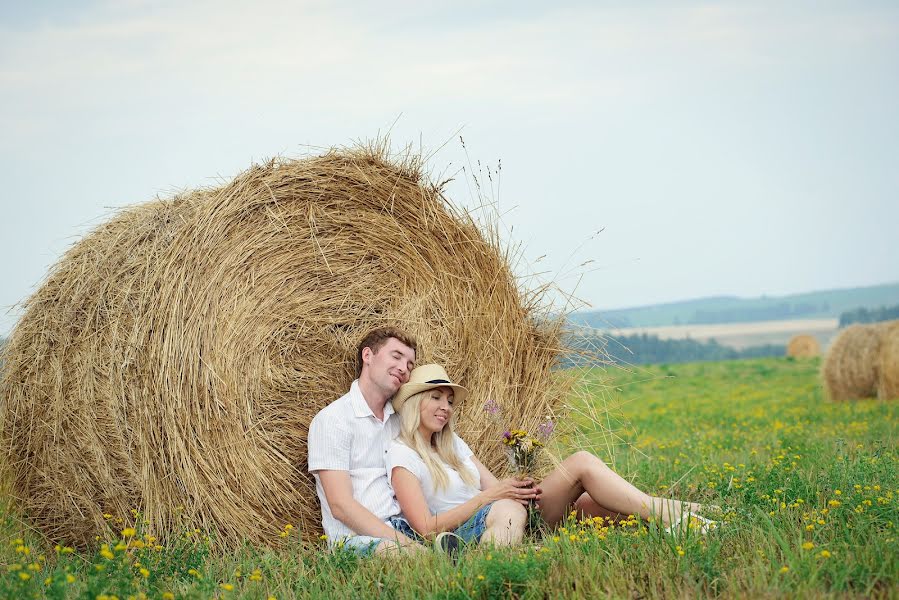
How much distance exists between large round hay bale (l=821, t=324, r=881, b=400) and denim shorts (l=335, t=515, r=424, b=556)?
12.2 metres

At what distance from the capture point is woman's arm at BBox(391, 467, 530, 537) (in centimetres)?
479

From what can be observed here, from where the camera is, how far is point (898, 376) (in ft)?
47.4

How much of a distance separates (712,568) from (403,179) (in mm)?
3365

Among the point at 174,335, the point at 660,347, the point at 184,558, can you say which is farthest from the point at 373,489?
the point at 660,347

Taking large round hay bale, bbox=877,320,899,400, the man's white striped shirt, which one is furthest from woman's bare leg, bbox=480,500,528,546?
large round hay bale, bbox=877,320,899,400

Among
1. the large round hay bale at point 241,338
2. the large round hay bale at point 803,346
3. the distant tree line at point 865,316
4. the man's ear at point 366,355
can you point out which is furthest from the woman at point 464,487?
the large round hay bale at point 803,346

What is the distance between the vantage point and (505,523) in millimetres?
4727

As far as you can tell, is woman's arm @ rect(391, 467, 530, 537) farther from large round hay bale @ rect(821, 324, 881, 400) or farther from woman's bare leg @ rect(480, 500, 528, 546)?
large round hay bale @ rect(821, 324, 881, 400)

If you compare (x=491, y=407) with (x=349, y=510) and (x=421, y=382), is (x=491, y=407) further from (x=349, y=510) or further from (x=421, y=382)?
(x=349, y=510)

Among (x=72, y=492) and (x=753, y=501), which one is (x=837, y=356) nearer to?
(x=753, y=501)

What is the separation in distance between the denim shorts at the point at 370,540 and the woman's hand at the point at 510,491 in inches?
17.7

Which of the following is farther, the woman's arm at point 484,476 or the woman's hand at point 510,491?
the woman's arm at point 484,476

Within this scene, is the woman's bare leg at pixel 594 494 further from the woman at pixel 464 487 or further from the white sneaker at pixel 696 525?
the white sneaker at pixel 696 525

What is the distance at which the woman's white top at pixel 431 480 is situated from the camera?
5016 millimetres
